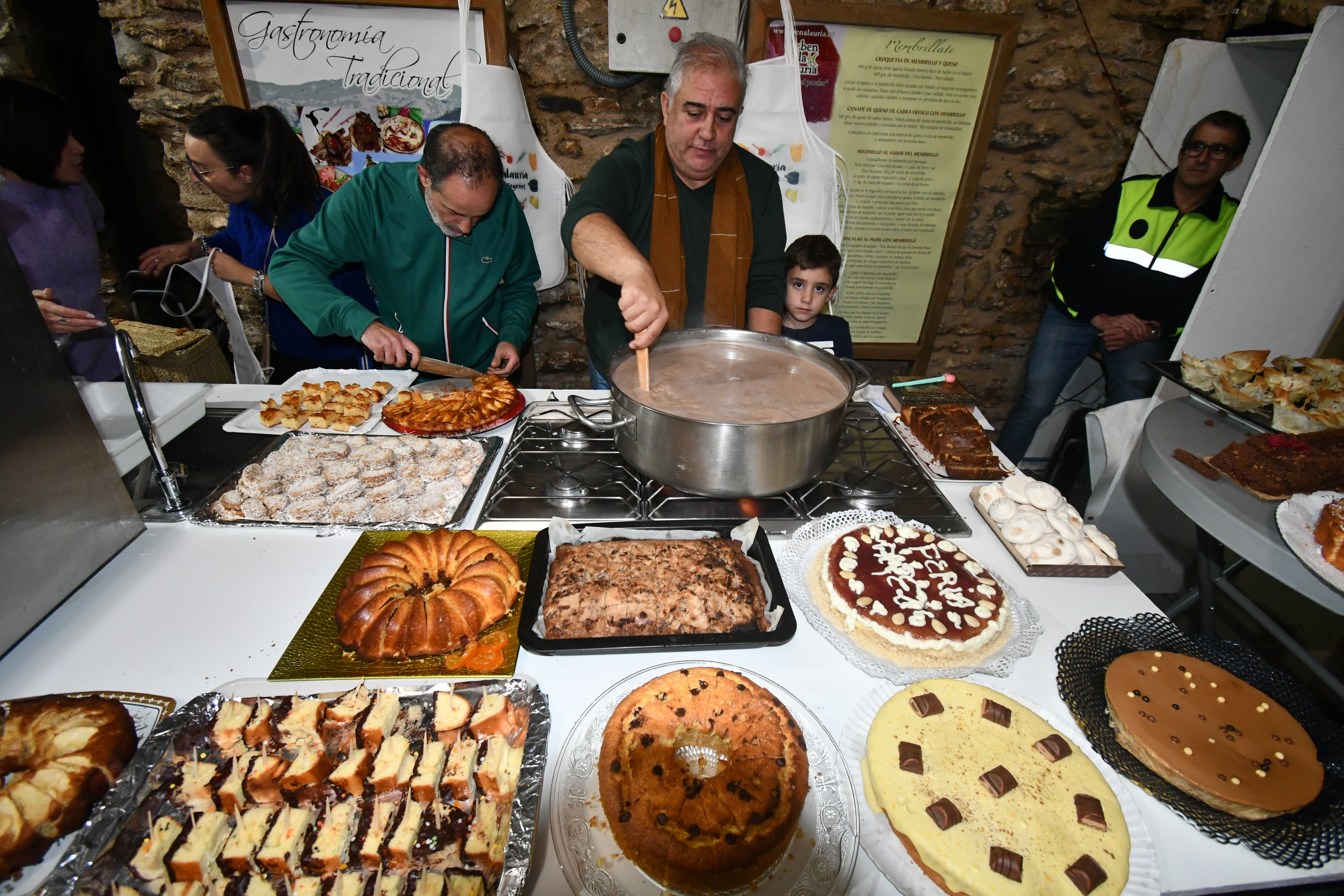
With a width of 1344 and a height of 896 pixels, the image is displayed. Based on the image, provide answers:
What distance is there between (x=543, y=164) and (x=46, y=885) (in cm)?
361

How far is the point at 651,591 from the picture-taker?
135 cm

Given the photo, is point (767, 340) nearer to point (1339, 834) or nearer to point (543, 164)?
point (1339, 834)

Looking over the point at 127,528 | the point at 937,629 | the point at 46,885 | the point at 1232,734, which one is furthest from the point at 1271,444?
the point at 127,528

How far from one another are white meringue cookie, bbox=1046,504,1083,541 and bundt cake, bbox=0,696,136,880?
2.26 metres

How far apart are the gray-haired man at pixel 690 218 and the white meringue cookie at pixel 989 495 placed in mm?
1350

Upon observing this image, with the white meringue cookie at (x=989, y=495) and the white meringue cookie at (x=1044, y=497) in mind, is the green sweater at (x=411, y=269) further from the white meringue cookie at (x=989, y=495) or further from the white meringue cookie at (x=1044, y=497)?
the white meringue cookie at (x=1044, y=497)

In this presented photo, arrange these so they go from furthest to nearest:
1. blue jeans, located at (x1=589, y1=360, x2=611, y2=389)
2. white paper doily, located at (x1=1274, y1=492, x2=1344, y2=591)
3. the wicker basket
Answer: the wicker basket < blue jeans, located at (x1=589, y1=360, x2=611, y2=389) < white paper doily, located at (x1=1274, y1=492, x2=1344, y2=591)

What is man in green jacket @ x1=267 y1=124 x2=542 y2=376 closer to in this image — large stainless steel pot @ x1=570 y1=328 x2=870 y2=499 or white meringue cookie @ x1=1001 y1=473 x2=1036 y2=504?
large stainless steel pot @ x1=570 y1=328 x2=870 y2=499

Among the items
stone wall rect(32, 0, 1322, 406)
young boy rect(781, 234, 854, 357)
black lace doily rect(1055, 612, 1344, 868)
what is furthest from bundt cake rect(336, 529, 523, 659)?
stone wall rect(32, 0, 1322, 406)

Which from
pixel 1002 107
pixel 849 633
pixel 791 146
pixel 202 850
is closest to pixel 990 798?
pixel 849 633

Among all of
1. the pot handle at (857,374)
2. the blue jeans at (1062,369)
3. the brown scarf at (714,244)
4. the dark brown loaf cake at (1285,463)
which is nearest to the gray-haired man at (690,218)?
the brown scarf at (714,244)

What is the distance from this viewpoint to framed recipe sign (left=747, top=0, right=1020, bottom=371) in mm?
3379

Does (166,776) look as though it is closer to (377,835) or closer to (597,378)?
(377,835)

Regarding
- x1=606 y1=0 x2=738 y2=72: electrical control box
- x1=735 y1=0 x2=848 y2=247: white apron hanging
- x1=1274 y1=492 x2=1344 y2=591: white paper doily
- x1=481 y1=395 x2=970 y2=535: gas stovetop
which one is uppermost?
x1=606 y1=0 x2=738 y2=72: electrical control box
